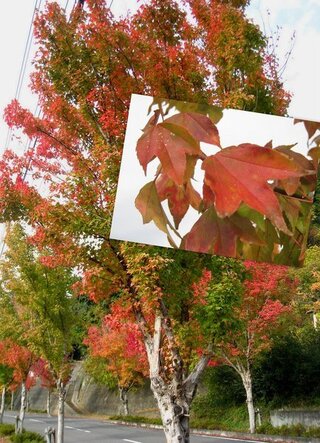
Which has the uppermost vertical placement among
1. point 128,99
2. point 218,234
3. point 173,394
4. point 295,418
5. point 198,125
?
point 128,99

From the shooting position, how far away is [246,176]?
4.34 metres

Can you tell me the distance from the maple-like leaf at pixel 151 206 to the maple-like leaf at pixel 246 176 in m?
0.73

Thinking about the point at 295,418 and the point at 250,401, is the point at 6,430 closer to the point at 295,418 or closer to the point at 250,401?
the point at 250,401

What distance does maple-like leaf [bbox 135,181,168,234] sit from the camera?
5336 mm

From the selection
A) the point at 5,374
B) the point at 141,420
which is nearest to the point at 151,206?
the point at 5,374

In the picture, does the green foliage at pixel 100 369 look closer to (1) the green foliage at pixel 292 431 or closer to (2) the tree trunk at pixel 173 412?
(1) the green foliage at pixel 292 431

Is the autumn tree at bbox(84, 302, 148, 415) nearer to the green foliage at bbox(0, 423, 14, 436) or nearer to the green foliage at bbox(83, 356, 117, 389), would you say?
the green foliage at bbox(83, 356, 117, 389)

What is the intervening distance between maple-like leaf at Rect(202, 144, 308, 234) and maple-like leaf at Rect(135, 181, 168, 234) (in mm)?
734

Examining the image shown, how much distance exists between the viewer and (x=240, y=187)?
4320 mm

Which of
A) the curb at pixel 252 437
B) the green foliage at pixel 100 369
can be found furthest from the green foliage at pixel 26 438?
the green foliage at pixel 100 369

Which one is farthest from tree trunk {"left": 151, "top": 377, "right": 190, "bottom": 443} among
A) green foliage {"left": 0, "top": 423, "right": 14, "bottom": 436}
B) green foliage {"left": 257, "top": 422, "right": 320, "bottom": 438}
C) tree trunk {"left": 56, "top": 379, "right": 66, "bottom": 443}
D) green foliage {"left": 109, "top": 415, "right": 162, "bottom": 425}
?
green foliage {"left": 109, "top": 415, "right": 162, "bottom": 425}

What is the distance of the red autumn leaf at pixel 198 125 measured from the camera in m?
5.10

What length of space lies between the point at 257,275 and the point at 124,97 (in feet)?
41.9

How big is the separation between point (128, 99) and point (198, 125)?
324cm
